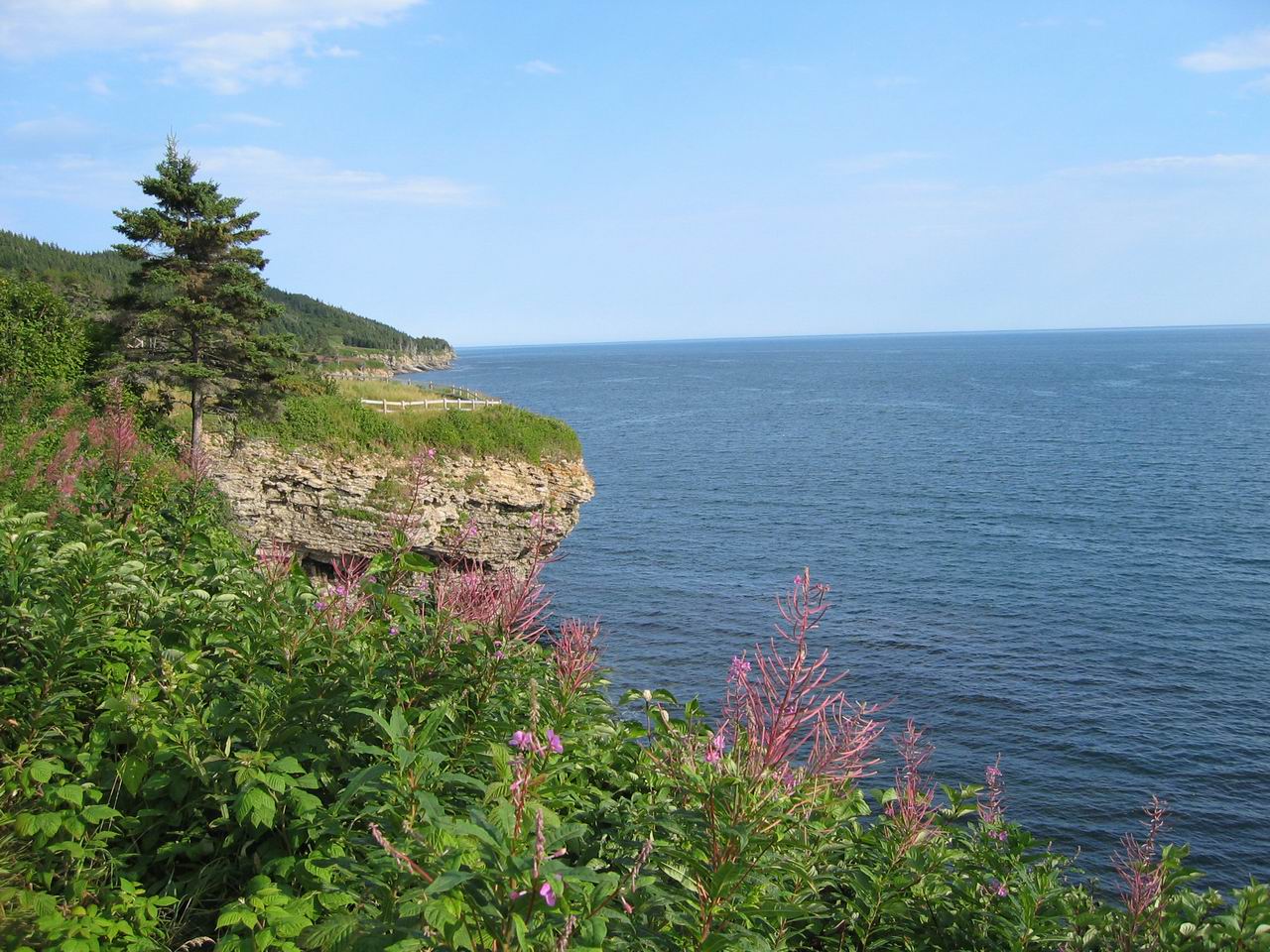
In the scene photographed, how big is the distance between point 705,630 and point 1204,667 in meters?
16.6

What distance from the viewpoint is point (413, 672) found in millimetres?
4695

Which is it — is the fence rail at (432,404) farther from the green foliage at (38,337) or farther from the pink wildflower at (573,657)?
the pink wildflower at (573,657)

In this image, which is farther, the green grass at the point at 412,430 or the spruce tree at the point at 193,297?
the green grass at the point at 412,430

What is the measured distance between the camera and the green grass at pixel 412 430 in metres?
33.5

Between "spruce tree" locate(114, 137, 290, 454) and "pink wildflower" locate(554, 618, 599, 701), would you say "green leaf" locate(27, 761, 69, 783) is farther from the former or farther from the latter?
"spruce tree" locate(114, 137, 290, 454)

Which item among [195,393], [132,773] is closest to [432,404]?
[195,393]

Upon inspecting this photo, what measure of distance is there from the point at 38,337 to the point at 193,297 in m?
4.61

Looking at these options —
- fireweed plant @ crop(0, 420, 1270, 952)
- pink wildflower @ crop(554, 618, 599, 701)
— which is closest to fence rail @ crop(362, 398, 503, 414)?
fireweed plant @ crop(0, 420, 1270, 952)

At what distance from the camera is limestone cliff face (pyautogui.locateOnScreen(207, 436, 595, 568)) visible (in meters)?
31.3

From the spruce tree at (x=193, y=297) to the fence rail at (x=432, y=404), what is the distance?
802 cm

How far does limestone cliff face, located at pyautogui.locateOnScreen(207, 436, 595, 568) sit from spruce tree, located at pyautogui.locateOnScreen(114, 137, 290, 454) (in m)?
2.81

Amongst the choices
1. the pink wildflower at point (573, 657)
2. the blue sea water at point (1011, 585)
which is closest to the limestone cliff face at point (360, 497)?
the blue sea water at point (1011, 585)

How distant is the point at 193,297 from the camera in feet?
92.3

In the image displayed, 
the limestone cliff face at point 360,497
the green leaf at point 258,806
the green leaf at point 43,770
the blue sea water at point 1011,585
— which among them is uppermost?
the green leaf at point 258,806
